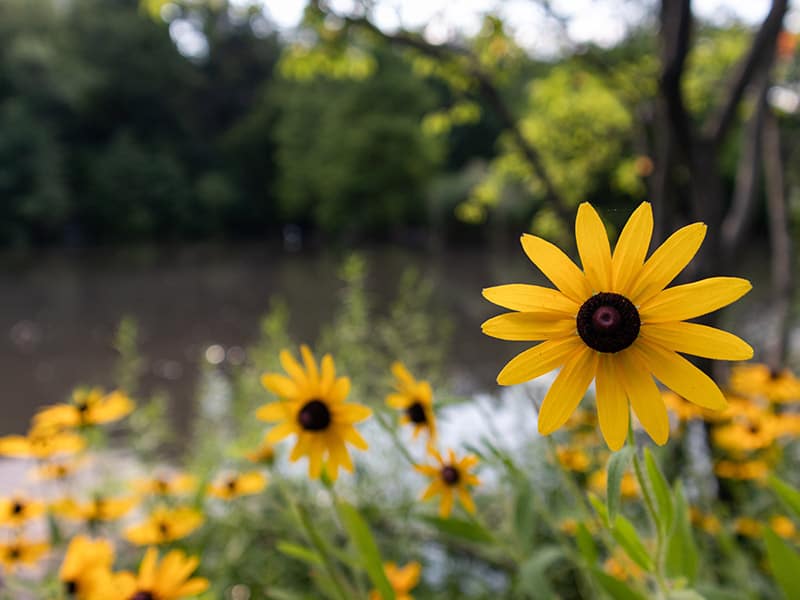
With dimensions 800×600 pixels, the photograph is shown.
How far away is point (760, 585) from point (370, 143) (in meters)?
21.3

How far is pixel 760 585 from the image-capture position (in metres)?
1.25

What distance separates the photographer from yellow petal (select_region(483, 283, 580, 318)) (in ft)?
1.32

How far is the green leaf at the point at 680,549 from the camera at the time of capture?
61cm

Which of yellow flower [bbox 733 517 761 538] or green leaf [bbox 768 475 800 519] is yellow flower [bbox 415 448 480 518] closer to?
green leaf [bbox 768 475 800 519]

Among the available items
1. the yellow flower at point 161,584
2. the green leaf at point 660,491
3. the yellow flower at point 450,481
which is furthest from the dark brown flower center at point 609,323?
the yellow flower at point 161,584

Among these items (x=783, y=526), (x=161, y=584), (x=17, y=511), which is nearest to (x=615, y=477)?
(x=161, y=584)

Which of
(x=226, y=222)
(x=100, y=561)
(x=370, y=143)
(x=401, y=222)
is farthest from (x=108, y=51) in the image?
(x=100, y=561)

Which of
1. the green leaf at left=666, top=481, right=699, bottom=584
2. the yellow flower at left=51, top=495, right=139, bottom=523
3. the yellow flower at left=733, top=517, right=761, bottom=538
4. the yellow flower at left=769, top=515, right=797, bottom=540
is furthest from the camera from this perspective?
the yellow flower at left=733, top=517, right=761, bottom=538

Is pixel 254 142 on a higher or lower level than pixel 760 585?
higher

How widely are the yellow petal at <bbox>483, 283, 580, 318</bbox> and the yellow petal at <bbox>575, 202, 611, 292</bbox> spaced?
2 cm

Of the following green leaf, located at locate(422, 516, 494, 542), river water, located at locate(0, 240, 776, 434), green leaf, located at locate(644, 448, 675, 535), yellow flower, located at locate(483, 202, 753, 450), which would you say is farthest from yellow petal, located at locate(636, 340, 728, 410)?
river water, located at locate(0, 240, 776, 434)

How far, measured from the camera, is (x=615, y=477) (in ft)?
1.41

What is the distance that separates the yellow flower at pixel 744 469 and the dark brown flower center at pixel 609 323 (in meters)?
1.22

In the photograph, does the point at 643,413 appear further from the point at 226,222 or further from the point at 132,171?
the point at 226,222
